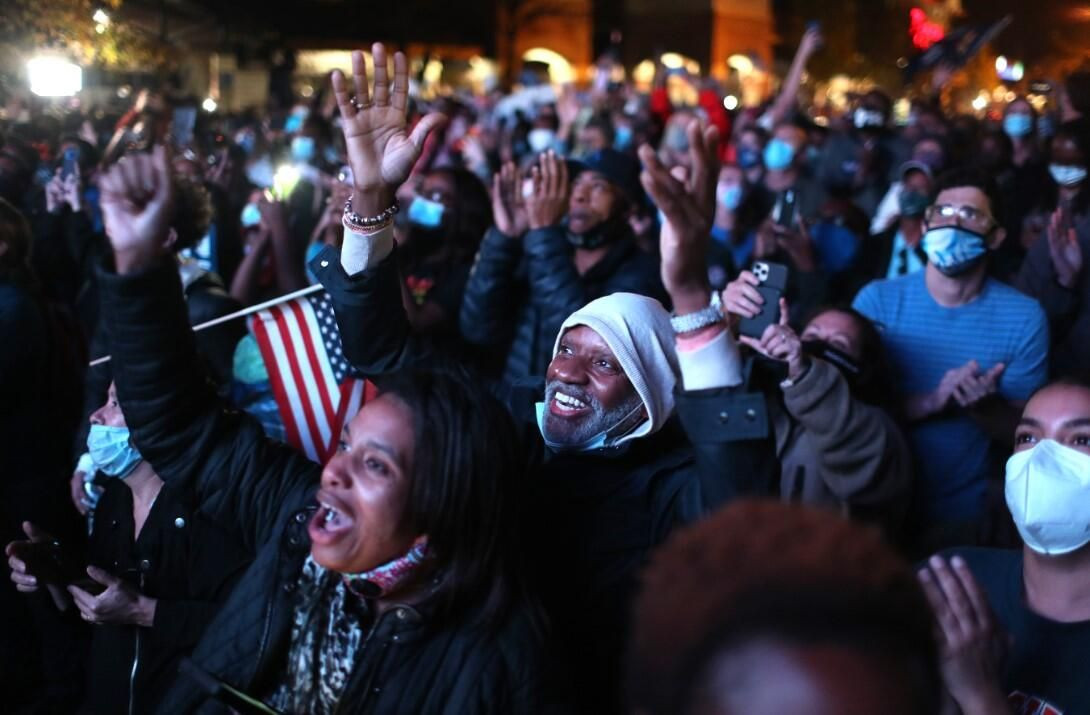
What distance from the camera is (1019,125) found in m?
10.4

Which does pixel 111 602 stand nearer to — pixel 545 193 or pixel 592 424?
pixel 592 424

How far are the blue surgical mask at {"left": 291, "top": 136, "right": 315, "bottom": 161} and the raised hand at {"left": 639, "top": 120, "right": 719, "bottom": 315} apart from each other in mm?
8163

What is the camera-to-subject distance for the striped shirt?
4.18 meters

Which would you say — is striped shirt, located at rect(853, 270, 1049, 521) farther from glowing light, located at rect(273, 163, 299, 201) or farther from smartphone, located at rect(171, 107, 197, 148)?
smartphone, located at rect(171, 107, 197, 148)

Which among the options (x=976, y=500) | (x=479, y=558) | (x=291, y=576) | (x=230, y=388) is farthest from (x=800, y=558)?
(x=230, y=388)

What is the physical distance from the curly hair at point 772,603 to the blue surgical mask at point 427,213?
4.76m

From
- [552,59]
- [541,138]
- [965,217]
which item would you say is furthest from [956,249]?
[552,59]

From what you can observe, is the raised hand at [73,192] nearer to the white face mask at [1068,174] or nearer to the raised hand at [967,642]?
the white face mask at [1068,174]

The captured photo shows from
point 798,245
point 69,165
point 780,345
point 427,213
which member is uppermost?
point 69,165

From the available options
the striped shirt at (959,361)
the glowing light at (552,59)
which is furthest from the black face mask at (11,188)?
the glowing light at (552,59)

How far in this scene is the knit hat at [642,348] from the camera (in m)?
2.84

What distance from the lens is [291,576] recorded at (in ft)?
7.62

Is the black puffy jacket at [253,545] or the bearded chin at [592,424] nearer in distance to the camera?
the black puffy jacket at [253,545]

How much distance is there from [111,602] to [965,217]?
3.35m
